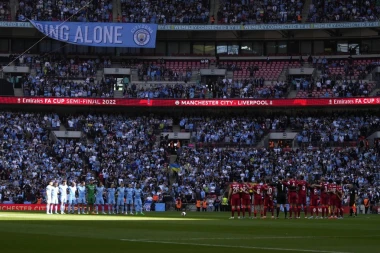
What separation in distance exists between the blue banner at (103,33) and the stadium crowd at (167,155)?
23.0 ft

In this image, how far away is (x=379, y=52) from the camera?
77.9 m

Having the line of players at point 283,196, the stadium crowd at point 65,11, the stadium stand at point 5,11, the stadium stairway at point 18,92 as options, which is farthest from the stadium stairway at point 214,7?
the line of players at point 283,196

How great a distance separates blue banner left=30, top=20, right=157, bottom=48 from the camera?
75.2 m

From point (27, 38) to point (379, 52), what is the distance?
33.5 meters

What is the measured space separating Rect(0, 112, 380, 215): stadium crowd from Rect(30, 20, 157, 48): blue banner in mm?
7021

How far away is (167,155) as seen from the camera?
222ft

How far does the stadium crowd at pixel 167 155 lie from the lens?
62.2 m

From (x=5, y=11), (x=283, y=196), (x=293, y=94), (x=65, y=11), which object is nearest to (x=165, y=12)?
(x=65, y=11)

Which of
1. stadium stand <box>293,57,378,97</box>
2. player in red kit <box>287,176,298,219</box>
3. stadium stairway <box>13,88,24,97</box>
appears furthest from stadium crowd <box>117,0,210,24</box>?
player in red kit <box>287,176,298,219</box>

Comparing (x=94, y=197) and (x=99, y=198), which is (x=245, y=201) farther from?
(x=94, y=197)

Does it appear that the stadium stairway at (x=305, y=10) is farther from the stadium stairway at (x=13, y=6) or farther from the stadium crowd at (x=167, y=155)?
the stadium stairway at (x=13, y=6)

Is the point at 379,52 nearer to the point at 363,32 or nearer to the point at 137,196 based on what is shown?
the point at 363,32

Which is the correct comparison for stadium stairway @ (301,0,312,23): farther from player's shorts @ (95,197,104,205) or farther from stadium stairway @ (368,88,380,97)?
player's shorts @ (95,197,104,205)

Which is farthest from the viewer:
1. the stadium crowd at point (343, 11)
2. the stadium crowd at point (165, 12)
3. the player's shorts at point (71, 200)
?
the stadium crowd at point (165, 12)
